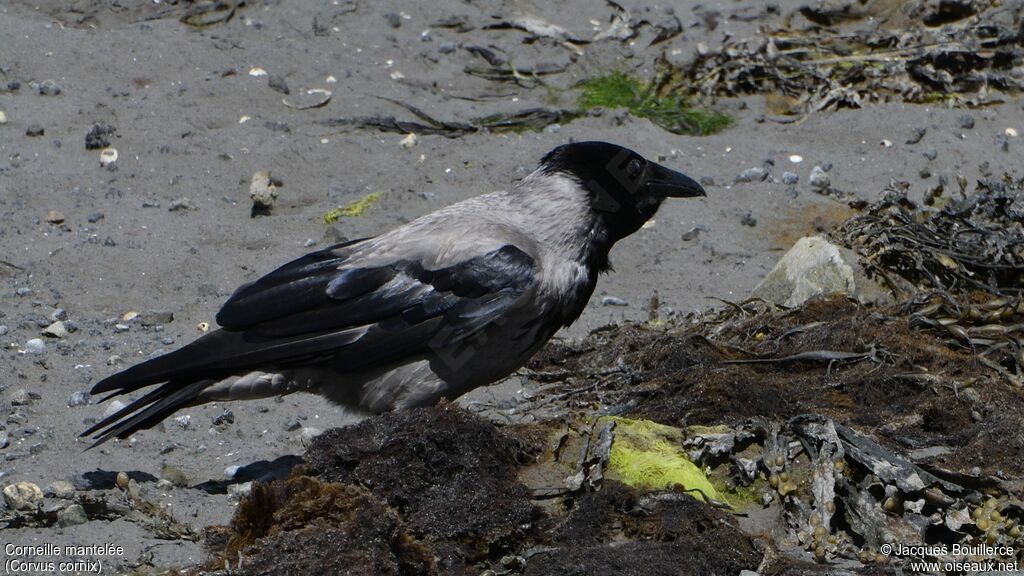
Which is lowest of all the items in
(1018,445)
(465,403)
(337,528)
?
(465,403)

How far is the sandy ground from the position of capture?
19.7 ft

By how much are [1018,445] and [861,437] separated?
0.60 meters

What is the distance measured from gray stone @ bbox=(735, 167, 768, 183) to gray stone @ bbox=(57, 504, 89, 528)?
449cm

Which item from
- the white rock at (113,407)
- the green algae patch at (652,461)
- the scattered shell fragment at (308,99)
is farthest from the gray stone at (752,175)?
the white rock at (113,407)

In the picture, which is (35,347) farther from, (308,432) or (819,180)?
(819,180)

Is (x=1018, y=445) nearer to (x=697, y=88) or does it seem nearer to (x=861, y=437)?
(x=861, y=437)

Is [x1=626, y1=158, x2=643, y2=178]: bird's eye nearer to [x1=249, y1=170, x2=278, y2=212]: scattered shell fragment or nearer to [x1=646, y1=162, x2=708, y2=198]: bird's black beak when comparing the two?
[x1=646, y1=162, x2=708, y2=198]: bird's black beak

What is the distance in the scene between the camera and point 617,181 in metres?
5.93

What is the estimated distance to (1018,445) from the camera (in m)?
4.86

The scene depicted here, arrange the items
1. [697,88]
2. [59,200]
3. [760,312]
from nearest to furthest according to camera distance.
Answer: [760,312], [59,200], [697,88]

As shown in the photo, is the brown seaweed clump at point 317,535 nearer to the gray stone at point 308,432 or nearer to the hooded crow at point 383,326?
the hooded crow at point 383,326

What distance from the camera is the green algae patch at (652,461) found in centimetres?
460

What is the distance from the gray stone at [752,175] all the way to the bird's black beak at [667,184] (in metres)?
1.84

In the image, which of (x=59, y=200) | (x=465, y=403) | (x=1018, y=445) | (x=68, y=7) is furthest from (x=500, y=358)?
(x=68, y=7)
